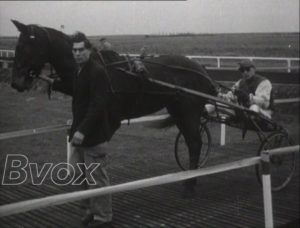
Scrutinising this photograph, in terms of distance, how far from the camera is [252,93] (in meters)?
6.21

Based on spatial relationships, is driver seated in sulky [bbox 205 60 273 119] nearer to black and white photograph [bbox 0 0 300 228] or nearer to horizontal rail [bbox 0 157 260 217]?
black and white photograph [bbox 0 0 300 228]

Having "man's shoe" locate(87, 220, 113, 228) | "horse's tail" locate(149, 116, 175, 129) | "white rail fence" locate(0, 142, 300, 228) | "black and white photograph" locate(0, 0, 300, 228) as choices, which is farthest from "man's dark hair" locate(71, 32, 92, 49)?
"horse's tail" locate(149, 116, 175, 129)

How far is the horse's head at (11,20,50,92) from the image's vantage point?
4.39m

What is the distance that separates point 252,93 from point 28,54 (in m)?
3.08

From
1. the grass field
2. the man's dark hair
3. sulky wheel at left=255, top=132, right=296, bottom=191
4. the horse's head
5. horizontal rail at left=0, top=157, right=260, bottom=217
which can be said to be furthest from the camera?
the grass field

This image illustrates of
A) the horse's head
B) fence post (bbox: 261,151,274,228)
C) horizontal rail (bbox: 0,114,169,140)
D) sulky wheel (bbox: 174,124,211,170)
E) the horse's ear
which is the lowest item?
sulky wheel (bbox: 174,124,211,170)

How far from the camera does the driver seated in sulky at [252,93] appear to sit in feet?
19.6

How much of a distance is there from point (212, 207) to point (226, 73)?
818 cm

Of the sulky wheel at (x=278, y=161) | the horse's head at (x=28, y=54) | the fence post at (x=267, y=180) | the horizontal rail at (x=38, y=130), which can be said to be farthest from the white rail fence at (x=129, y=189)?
the horizontal rail at (x=38, y=130)

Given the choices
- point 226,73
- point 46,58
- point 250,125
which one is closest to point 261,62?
point 226,73

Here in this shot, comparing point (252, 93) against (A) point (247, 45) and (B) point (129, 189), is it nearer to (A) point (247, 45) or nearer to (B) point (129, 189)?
(B) point (129, 189)

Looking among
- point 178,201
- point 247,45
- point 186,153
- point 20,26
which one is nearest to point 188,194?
point 178,201

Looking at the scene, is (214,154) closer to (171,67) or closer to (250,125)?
(250,125)

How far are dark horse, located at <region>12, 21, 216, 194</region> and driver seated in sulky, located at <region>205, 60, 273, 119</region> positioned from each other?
15.3 inches
